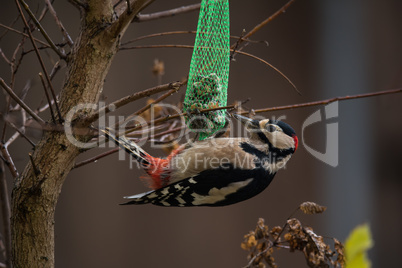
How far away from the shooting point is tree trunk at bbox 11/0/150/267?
60.1 inches

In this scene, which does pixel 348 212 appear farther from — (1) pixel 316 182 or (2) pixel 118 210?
(2) pixel 118 210


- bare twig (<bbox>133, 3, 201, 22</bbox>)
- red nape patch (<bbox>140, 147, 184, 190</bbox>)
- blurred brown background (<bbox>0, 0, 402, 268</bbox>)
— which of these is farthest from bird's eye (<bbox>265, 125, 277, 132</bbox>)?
blurred brown background (<bbox>0, 0, 402, 268</bbox>)

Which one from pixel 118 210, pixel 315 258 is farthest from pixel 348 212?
pixel 315 258

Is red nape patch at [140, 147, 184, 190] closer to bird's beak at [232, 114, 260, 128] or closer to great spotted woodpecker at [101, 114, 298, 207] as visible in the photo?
great spotted woodpecker at [101, 114, 298, 207]

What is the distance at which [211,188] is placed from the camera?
2.15 meters

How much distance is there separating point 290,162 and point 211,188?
2.02 m

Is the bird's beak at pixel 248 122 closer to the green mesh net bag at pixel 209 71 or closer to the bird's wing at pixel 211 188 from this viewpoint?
the green mesh net bag at pixel 209 71

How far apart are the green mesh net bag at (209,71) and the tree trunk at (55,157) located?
0.54m

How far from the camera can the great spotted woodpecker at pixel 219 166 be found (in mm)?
2137

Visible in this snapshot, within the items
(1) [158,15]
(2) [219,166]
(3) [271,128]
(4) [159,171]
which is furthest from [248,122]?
(1) [158,15]

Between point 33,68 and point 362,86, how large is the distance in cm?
284

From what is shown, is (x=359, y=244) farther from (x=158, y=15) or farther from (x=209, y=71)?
(x=209, y=71)

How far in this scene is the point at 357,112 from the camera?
14.9 feet

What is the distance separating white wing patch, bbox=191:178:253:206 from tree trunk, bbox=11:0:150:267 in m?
0.73
